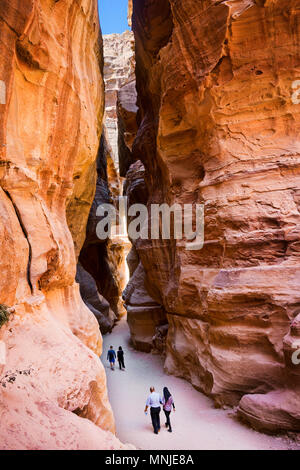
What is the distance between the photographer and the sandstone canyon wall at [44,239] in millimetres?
3242

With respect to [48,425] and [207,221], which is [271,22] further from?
[48,425]

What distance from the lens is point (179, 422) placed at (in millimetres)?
6574

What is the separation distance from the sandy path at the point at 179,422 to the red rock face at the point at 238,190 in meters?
0.36

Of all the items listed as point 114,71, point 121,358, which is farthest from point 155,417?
point 114,71

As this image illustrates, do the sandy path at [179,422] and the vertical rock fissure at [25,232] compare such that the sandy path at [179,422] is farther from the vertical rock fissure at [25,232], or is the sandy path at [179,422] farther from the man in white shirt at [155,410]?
the vertical rock fissure at [25,232]

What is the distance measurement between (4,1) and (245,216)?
6.79 meters

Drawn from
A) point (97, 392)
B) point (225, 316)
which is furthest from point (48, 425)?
point (225, 316)

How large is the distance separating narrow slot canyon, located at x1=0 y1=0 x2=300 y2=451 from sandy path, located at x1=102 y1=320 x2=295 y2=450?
40mm

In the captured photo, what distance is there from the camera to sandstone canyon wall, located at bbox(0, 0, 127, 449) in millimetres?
3242

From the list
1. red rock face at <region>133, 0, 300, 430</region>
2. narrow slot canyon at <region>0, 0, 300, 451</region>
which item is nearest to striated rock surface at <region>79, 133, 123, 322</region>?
narrow slot canyon at <region>0, 0, 300, 451</region>

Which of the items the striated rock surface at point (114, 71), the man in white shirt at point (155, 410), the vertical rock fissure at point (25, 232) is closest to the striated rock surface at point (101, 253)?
the man in white shirt at point (155, 410)

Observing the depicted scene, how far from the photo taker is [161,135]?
10.0 metres

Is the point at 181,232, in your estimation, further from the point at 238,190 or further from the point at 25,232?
the point at 25,232

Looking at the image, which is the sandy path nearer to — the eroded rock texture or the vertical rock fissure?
the vertical rock fissure
